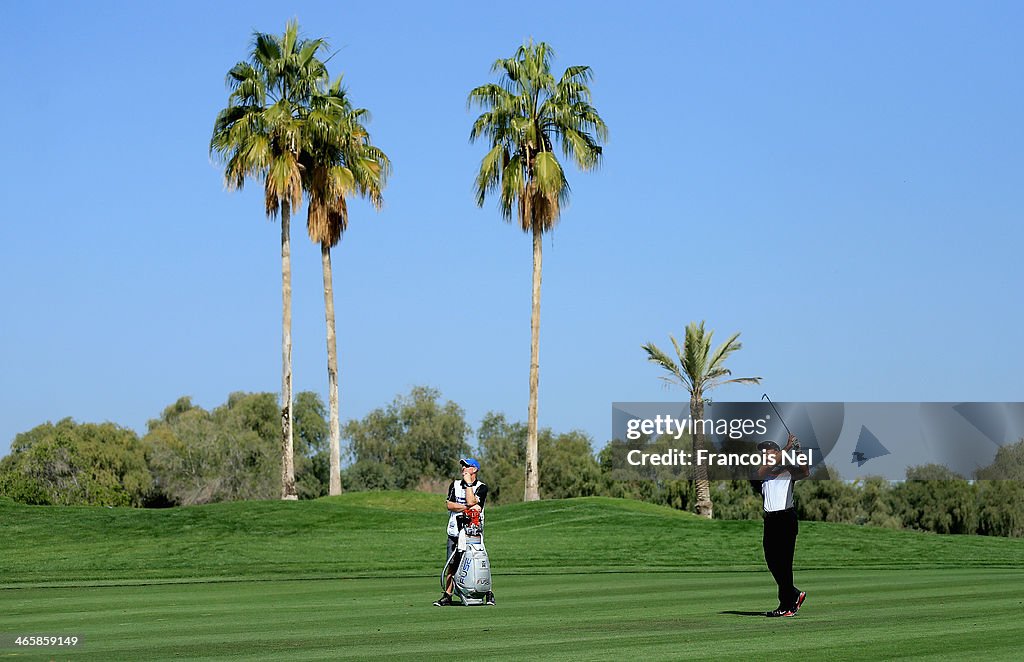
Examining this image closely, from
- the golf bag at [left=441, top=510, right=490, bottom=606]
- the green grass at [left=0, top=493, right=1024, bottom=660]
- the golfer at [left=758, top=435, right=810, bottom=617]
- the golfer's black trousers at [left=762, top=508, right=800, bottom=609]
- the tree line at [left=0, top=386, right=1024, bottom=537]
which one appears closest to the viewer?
the green grass at [left=0, top=493, right=1024, bottom=660]

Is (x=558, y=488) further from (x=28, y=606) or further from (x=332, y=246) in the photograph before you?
(x=28, y=606)

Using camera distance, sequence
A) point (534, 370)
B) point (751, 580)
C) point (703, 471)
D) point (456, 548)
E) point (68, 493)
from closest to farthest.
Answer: point (456, 548), point (751, 580), point (534, 370), point (703, 471), point (68, 493)

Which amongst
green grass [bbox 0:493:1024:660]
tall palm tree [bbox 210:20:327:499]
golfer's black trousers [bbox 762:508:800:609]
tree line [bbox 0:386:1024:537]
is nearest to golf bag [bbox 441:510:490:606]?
green grass [bbox 0:493:1024:660]

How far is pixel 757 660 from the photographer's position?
11.0 metres

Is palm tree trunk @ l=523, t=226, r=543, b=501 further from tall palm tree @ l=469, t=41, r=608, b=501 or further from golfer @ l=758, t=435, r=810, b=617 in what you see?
golfer @ l=758, t=435, r=810, b=617

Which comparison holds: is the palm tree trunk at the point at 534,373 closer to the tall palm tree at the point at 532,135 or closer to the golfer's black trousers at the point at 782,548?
the tall palm tree at the point at 532,135

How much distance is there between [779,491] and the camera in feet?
50.6

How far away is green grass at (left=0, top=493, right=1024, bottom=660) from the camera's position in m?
12.4

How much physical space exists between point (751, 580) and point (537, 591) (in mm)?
5119

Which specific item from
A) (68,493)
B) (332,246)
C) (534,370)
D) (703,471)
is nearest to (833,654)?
(534,370)

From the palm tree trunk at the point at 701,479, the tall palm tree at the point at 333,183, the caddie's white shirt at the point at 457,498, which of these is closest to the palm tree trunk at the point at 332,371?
the tall palm tree at the point at 333,183

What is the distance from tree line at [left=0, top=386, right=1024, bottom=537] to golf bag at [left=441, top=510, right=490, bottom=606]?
188ft

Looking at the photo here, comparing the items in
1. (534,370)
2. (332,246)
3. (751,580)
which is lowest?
(751,580)

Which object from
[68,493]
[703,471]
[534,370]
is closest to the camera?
[534,370]
